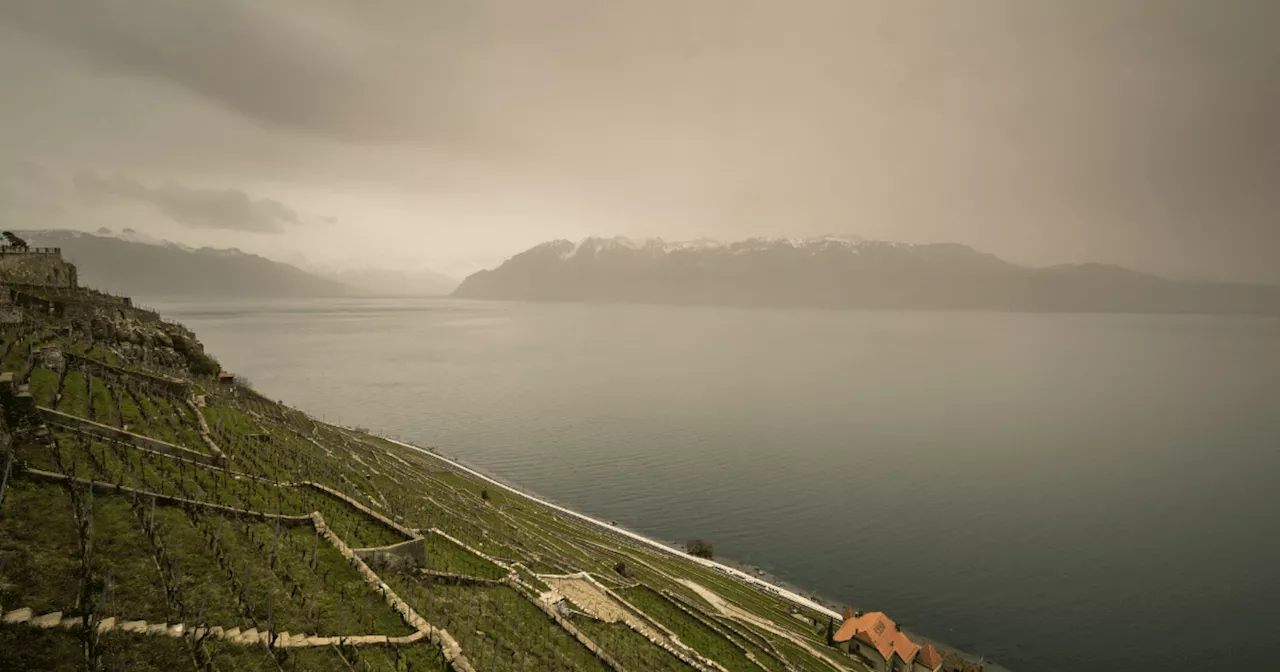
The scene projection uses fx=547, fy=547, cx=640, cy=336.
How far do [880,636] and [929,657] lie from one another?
4965 millimetres

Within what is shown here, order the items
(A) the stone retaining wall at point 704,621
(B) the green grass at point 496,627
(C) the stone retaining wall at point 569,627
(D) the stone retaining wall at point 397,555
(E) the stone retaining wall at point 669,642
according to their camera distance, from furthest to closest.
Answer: (A) the stone retaining wall at point 704,621, (E) the stone retaining wall at point 669,642, (D) the stone retaining wall at point 397,555, (C) the stone retaining wall at point 569,627, (B) the green grass at point 496,627

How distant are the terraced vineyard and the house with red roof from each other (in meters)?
2.95

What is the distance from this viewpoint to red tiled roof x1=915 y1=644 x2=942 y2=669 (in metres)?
55.2

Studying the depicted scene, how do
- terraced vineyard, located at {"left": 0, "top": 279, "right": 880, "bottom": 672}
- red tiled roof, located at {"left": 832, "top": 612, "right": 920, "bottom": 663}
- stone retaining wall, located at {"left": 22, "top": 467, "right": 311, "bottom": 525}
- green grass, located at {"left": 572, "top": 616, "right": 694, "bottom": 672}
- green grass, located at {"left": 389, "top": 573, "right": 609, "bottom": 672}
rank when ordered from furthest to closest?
red tiled roof, located at {"left": 832, "top": 612, "right": 920, "bottom": 663} < green grass, located at {"left": 572, "top": 616, "right": 694, "bottom": 672} < green grass, located at {"left": 389, "top": 573, "right": 609, "bottom": 672} < stone retaining wall, located at {"left": 22, "top": 467, "right": 311, "bottom": 525} < terraced vineyard, located at {"left": 0, "top": 279, "right": 880, "bottom": 672}

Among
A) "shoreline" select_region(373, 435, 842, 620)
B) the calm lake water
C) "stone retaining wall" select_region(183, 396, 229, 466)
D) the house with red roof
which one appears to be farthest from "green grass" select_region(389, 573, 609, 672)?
the calm lake water

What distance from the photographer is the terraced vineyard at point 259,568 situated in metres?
20.5

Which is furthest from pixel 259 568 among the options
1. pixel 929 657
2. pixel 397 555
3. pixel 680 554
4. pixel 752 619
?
pixel 680 554

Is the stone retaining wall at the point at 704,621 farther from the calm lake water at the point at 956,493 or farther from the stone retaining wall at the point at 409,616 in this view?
the calm lake water at the point at 956,493

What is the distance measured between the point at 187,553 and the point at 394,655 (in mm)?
10795

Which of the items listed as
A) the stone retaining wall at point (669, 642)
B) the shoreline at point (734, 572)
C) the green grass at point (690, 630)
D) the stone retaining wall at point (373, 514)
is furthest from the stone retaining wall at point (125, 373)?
the shoreline at point (734, 572)

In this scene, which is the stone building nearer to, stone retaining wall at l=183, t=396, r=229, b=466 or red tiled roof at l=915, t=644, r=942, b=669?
stone retaining wall at l=183, t=396, r=229, b=466

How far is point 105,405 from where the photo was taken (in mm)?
39500

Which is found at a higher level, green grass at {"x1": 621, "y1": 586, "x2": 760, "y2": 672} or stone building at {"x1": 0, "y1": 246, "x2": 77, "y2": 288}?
stone building at {"x1": 0, "y1": 246, "x2": 77, "y2": 288}

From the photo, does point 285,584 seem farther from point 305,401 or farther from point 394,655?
point 305,401
